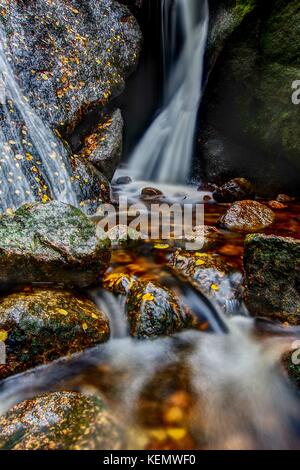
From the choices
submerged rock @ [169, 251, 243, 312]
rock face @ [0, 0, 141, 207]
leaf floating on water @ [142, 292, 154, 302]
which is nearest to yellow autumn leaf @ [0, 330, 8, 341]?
leaf floating on water @ [142, 292, 154, 302]

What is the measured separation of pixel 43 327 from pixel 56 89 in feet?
17.3

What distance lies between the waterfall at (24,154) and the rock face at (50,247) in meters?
1.81

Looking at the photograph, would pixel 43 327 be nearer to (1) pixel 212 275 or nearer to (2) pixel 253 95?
(1) pixel 212 275

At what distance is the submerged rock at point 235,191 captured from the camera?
7438 mm

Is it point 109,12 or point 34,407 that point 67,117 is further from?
point 34,407

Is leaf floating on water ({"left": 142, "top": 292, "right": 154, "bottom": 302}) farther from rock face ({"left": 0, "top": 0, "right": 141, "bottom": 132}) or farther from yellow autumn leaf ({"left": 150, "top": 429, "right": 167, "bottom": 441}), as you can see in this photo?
rock face ({"left": 0, "top": 0, "right": 141, "bottom": 132})

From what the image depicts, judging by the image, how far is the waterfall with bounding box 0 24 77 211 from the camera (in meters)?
5.21

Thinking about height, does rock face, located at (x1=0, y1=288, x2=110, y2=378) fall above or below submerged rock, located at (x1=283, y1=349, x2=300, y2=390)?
above

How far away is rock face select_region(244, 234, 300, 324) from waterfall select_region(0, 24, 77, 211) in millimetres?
3641

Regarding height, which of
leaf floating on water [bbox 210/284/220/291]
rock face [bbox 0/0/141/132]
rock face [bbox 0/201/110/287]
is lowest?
leaf floating on water [bbox 210/284/220/291]

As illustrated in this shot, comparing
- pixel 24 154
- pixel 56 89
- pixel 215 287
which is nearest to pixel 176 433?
pixel 215 287

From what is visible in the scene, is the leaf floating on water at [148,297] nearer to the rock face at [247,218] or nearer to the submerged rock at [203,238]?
the submerged rock at [203,238]

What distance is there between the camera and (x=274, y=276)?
3281mm

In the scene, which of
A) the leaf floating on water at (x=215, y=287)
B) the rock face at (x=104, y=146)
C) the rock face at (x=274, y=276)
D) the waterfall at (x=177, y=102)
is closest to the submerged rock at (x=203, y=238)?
the leaf floating on water at (x=215, y=287)
